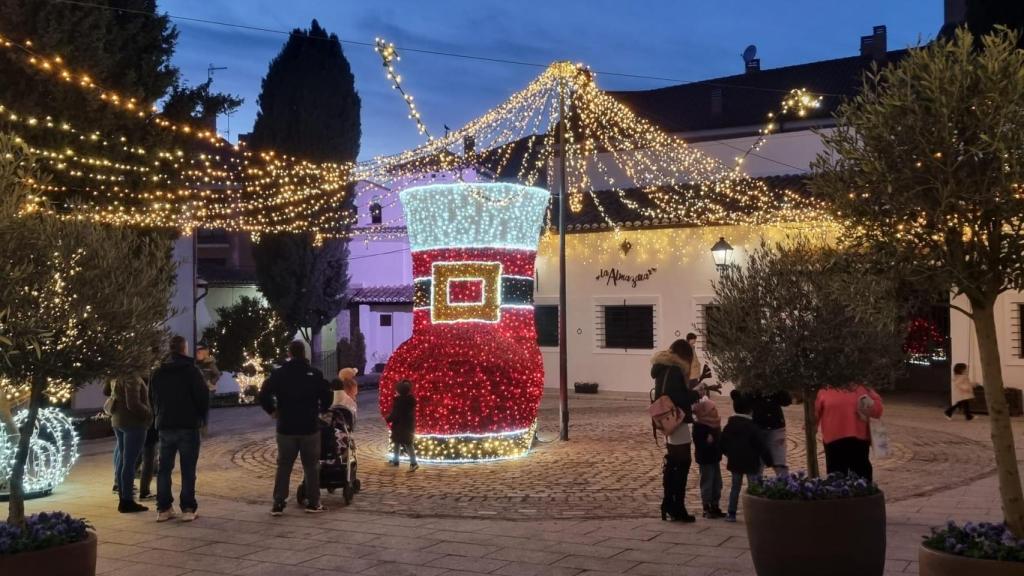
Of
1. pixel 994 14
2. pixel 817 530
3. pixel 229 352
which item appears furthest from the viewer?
pixel 229 352

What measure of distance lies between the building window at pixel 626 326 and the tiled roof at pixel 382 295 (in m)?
11.7

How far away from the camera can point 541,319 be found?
25359 millimetres

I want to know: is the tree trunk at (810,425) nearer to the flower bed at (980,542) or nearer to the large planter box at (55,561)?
the flower bed at (980,542)

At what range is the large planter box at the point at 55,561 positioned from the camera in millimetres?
5438

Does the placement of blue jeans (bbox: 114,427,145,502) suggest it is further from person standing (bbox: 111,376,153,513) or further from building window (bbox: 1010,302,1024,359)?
building window (bbox: 1010,302,1024,359)

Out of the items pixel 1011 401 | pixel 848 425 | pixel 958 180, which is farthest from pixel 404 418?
pixel 1011 401

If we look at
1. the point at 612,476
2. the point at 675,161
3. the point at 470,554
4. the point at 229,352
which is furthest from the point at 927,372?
the point at 470,554

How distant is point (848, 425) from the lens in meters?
8.39

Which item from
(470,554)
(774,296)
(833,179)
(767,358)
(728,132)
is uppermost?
(728,132)

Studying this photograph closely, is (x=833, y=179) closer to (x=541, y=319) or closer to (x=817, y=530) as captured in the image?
(x=817, y=530)

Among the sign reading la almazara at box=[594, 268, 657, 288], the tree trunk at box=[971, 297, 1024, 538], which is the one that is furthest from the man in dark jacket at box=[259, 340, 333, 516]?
the sign reading la almazara at box=[594, 268, 657, 288]

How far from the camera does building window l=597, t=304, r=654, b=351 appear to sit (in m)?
23.5

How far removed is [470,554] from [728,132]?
86.3 feet

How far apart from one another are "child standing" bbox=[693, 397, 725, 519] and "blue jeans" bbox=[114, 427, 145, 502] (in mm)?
5578
